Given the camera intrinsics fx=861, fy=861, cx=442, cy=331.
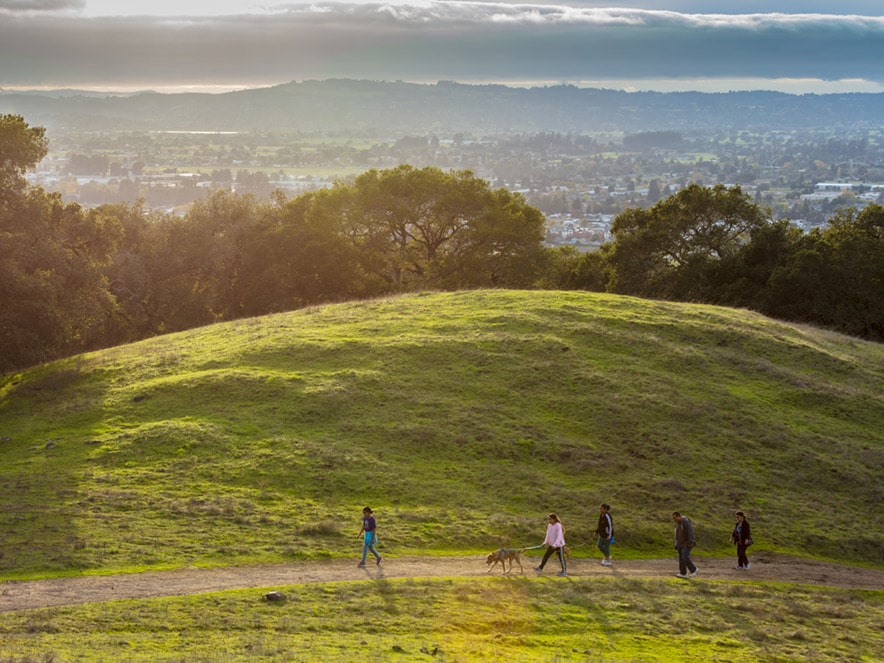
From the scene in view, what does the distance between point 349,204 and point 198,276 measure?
42.8ft

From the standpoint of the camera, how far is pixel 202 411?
108 feet

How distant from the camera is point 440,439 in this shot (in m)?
31.2

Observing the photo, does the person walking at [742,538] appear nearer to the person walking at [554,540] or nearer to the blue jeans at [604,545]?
the blue jeans at [604,545]

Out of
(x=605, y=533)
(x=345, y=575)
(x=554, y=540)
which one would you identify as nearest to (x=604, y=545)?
(x=605, y=533)

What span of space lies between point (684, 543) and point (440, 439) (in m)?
10.1

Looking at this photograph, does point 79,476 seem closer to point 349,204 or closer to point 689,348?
point 689,348

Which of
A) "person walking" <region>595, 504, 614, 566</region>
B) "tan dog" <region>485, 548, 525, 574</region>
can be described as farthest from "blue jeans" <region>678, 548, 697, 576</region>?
"tan dog" <region>485, 548, 525, 574</region>

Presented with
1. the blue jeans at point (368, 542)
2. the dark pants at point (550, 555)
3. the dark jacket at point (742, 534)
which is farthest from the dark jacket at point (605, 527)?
the blue jeans at point (368, 542)

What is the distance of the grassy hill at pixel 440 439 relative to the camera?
82.7ft

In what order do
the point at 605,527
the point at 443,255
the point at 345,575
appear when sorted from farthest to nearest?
the point at 443,255, the point at 605,527, the point at 345,575

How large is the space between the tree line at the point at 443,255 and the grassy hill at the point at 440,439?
15.7 m

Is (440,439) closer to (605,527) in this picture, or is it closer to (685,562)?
(605,527)

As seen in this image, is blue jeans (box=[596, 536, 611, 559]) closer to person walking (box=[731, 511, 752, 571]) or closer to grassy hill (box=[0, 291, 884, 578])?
grassy hill (box=[0, 291, 884, 578])

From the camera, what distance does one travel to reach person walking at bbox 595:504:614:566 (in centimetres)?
2439
